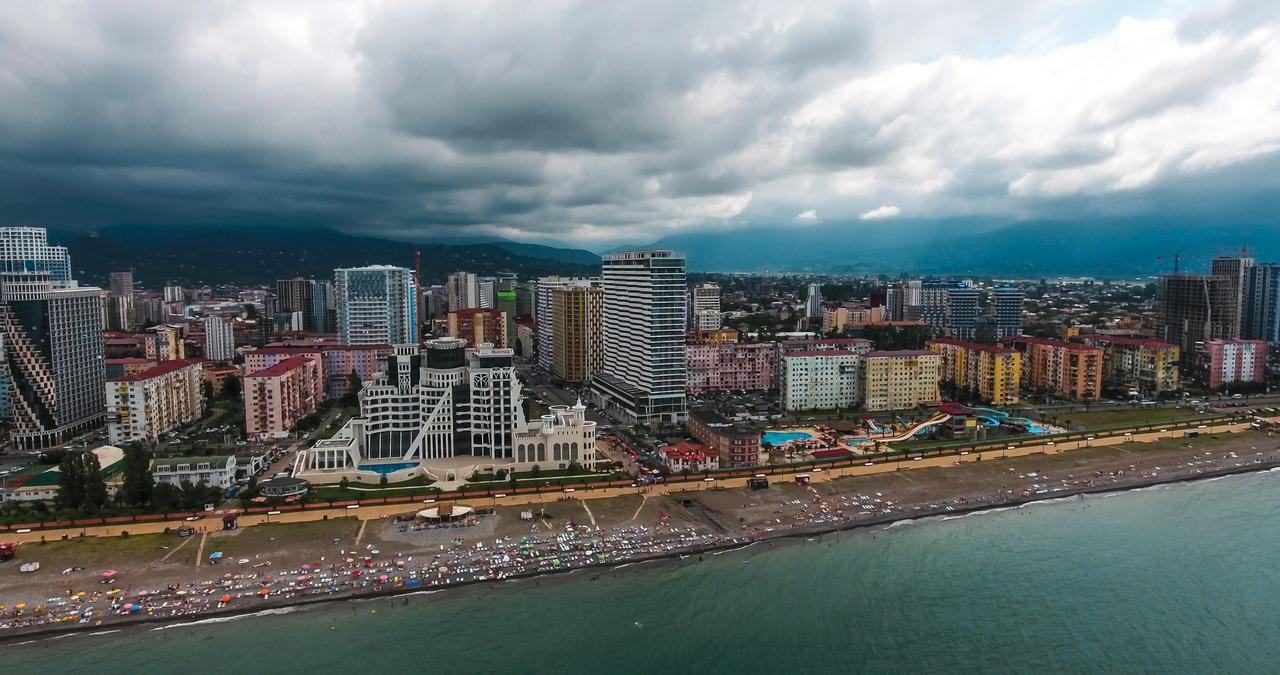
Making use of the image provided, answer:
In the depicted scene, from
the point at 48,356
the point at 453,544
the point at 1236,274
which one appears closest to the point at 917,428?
the point at 453,544

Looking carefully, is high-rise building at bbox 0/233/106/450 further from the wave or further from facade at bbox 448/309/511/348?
facade at bbox 448/309/511/348

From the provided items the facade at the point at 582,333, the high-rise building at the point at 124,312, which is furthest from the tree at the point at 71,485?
the high-rise building at the point at 124,312

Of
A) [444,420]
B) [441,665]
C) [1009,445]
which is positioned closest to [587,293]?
[444,420]

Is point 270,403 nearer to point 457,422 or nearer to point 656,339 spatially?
point 457,422

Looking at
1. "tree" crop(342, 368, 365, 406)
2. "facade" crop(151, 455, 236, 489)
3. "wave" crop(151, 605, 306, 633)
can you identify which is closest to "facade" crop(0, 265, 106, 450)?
"tree" crop(342, 368, 365, 406)

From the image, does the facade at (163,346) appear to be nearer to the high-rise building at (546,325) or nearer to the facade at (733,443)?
the high-rise building at (546,325)

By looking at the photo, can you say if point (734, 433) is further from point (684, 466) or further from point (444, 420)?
point (444, 420)
